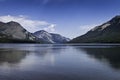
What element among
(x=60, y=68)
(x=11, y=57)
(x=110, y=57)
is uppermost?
(x=110, y=57)

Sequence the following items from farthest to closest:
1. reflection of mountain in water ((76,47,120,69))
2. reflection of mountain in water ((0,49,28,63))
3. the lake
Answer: reflection of mountain in water ((0,49,28,63))
reflection of mountain in water ((76,47,120,69))
the lake

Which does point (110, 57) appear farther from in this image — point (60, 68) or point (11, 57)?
point (11, 57)

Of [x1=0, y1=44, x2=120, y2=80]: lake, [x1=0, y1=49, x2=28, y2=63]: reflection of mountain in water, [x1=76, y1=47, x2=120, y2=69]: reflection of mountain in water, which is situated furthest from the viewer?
[x1=0, y1=49, x2=28, y2=63]: reflection of mountain in water

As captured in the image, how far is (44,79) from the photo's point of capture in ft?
92.5

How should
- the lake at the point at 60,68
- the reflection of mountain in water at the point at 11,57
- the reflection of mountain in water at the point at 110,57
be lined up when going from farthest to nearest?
the reflection of mountain in water at the point at 11,57 → the reflection of mountain in water at the point at 110,57 → the lake at the point at 60,68

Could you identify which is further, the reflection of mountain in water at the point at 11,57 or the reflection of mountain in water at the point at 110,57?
the reflection of mountain in water at the point at 11,57

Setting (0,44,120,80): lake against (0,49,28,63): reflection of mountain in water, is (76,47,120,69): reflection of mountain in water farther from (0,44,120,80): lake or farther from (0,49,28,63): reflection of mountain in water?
(0,49,28,63): reflection of mountain in water

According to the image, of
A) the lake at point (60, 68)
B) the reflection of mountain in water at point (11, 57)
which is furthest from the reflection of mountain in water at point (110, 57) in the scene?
the reflection of mountain in water at point (11, 57)

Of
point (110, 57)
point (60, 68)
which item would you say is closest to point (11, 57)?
point (110, 57)

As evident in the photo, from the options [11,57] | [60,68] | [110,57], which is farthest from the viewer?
[11,57]

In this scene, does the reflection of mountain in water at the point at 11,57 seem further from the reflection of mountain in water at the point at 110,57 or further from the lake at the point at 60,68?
the reflection of mountain in water at the point at 110,57

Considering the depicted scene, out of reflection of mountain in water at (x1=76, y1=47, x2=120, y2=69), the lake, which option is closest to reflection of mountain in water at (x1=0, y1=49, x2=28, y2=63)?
the lake

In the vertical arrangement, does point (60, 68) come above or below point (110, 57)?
below

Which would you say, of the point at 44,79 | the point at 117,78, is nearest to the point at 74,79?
the point at 44,79
